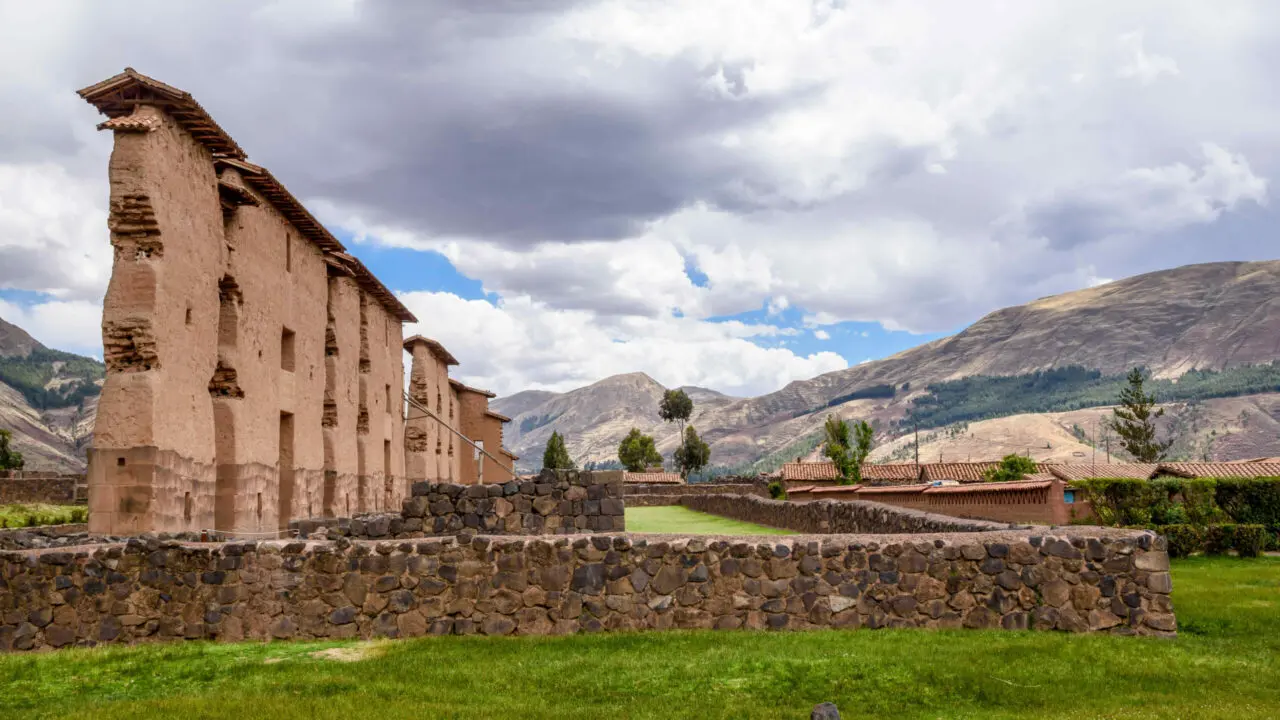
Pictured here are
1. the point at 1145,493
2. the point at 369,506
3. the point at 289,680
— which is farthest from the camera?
the point at 369,506

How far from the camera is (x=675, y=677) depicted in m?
9.06

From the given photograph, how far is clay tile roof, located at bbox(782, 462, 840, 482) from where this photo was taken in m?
59.1

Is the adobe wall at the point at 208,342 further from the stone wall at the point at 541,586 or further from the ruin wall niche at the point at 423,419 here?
the ruin wall niche at the point at 423,419

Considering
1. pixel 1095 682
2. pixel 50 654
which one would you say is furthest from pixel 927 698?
pixel 50 654

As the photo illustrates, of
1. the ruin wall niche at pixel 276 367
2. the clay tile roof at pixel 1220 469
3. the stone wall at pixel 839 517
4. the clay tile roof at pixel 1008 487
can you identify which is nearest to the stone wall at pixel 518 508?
the stone wall at pixel 839 517

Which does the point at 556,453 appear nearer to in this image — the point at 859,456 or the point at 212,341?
the point at 859,456

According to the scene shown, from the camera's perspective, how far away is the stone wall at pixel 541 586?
1149 cm

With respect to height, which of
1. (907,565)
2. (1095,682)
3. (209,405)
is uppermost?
(209,405)

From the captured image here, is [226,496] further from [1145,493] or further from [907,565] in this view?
[1145,493]

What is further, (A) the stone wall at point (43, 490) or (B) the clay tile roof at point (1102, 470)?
(B) the clay tile roof at point (1102, 470)

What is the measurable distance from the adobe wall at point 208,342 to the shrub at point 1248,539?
2386cm

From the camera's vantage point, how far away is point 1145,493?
29922 mm

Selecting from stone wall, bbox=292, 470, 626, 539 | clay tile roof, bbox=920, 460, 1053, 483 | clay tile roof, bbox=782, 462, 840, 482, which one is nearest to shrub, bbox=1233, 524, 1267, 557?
stone wall, bbox=292, 470, 626, 539

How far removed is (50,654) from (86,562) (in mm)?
1159
